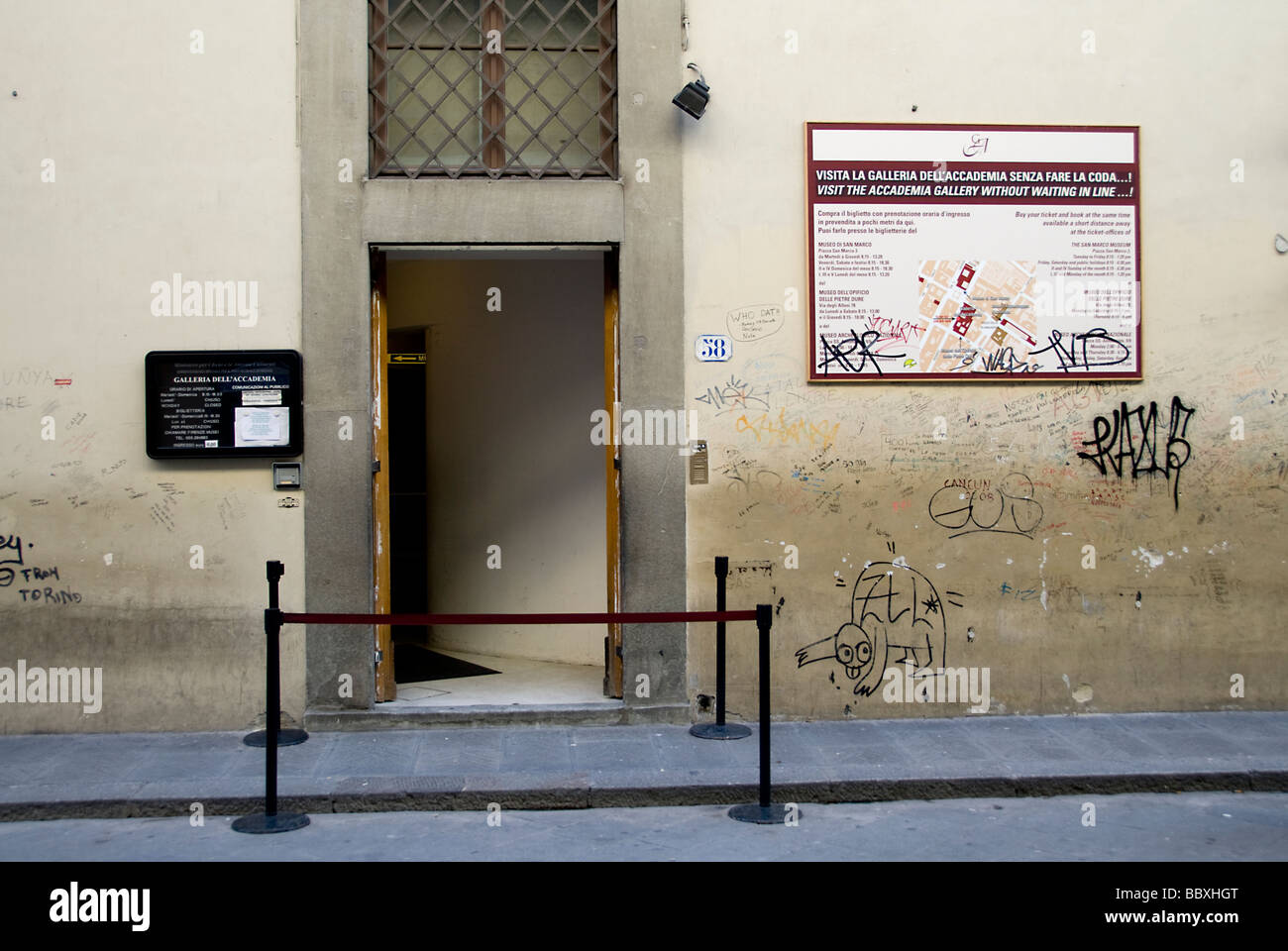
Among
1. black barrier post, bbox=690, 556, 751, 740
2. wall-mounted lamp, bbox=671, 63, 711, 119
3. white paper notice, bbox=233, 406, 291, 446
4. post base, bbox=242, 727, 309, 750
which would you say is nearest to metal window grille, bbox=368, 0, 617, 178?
wall-mounted lamp, bbox=671, 63, 711, 119

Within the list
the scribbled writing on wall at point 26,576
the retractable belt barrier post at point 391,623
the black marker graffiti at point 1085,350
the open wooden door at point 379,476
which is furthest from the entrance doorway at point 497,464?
the black marker graffiti at point 1085,350

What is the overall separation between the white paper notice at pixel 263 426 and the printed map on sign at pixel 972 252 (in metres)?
3.41

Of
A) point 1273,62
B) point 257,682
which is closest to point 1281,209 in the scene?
point 1273,62

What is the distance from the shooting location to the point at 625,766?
682cm

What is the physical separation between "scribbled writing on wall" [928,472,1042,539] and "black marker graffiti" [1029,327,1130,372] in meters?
0.83

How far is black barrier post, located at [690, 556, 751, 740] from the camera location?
7.51 meters

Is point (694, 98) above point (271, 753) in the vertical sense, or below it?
above

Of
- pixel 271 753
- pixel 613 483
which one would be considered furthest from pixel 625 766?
pixel 613 483

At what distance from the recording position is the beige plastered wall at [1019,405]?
791 cm

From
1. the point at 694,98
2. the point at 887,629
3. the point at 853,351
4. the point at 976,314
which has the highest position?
the point at 694,98

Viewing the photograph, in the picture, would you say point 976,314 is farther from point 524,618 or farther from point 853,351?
point 524,618

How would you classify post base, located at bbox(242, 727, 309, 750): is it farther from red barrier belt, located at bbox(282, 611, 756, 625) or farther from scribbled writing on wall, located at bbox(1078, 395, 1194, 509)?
scribbled writing on wall, located at bbox(1078, 395, 1194, 509)

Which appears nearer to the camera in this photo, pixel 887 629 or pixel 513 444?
pixel 887 629

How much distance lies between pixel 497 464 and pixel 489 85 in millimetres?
3610
